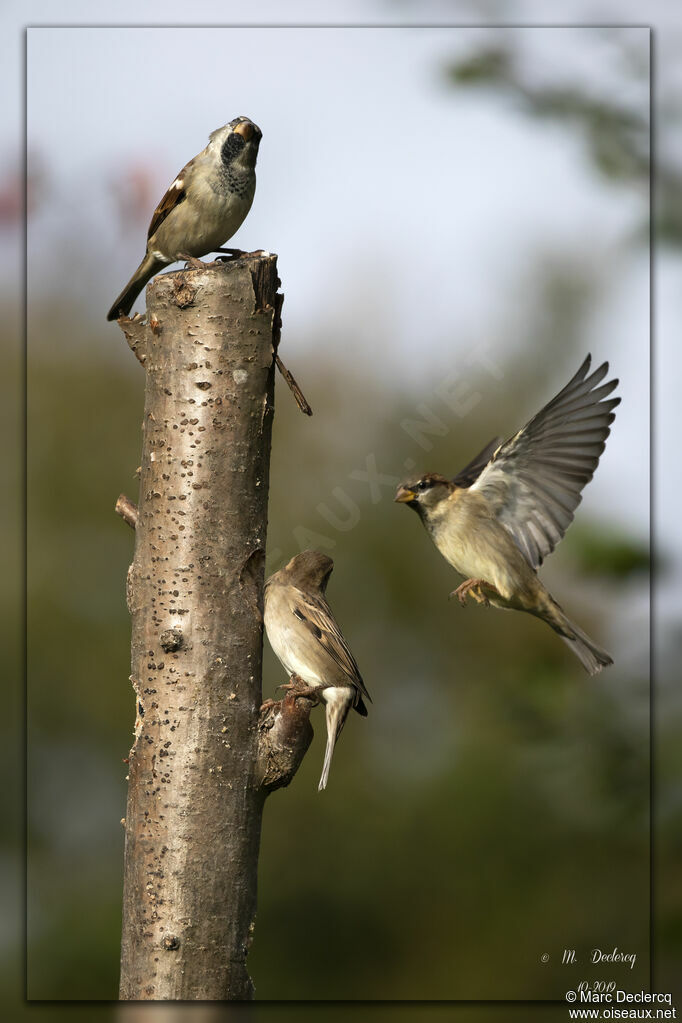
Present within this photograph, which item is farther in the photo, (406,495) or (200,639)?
(406,495)

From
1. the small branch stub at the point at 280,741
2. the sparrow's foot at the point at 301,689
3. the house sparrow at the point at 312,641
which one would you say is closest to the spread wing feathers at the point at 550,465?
the house sparrow at the point at 312,641

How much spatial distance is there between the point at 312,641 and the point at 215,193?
122cm

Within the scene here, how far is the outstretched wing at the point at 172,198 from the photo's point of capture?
9.48ft

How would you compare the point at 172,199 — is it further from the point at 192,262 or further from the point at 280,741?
the point at 280,741

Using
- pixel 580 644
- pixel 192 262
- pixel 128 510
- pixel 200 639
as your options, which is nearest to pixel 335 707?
pixel 200 639

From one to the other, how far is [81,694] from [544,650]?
6.98 feet

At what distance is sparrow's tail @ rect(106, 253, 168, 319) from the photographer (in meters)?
3.02

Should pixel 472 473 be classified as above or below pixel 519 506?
above

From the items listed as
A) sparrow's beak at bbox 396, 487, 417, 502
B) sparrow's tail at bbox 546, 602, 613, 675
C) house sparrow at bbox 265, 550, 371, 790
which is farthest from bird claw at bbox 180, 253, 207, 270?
sparrow's tail at bbox 546, 602, 613, 675

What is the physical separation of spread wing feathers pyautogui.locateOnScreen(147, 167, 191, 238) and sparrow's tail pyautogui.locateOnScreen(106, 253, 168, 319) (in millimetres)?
99

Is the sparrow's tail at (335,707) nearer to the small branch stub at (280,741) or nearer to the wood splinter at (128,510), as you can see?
the small branch stub at (280,741)

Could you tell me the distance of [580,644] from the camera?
3.25 metres

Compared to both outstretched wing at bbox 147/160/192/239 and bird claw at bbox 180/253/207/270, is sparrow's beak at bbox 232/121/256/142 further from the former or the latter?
bird claw at bbox 180/253/207/270

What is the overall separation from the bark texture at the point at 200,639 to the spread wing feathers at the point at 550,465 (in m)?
0.90
